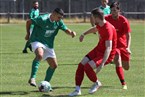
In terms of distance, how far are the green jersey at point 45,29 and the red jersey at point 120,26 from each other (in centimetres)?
118

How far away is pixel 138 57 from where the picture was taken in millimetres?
18156

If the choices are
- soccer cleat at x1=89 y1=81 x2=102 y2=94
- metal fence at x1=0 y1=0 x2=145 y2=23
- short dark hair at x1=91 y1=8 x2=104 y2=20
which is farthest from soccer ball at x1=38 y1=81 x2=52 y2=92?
metal fence at x1=0 y1=0 x2=145 y2=23

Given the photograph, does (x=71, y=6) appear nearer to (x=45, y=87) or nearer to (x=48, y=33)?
(x=48, y=33)

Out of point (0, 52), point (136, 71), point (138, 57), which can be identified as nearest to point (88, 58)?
point (136, 71)

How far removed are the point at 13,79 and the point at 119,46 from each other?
112 inches

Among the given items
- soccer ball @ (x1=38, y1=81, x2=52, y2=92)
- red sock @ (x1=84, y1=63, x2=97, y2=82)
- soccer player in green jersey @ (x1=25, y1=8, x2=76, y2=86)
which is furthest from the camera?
soccer player in green jersey @ (x1=25, y1=8, x2=76, y2=86)

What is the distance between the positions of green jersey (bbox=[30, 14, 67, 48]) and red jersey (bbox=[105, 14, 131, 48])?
3.87ft

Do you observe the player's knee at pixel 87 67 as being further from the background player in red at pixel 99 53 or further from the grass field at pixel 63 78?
the grass field at pixel 63 78

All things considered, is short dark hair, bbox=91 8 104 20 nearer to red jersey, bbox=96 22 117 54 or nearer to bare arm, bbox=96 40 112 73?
red jersey, bbox=96 22 117 54

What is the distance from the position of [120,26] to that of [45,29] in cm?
176

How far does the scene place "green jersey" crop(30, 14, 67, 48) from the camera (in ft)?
35.4

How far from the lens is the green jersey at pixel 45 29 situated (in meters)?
10.8

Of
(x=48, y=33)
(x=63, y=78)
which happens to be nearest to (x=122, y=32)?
(x=48, y=33)

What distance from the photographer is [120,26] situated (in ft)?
37.4
